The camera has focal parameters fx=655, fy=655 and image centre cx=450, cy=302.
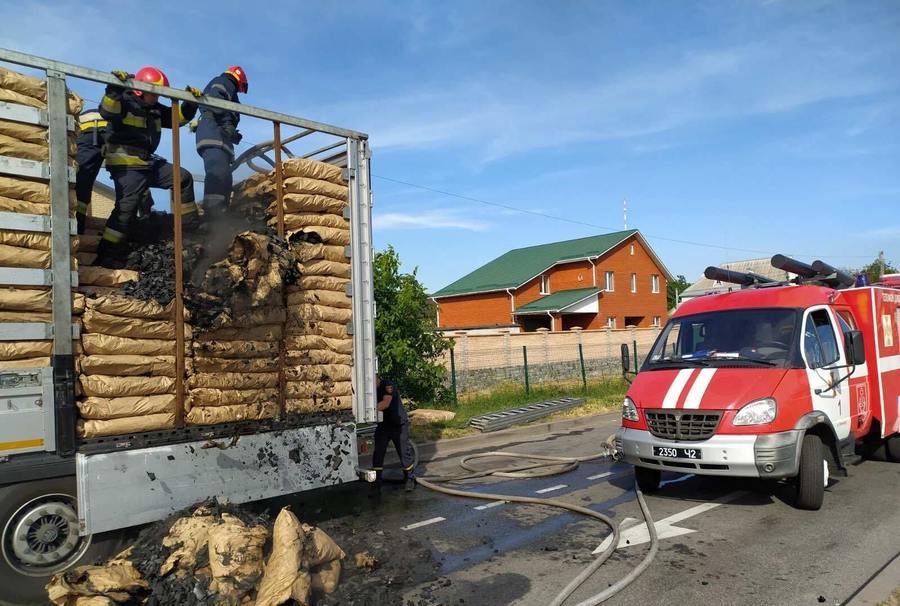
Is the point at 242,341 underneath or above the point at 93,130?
underneath

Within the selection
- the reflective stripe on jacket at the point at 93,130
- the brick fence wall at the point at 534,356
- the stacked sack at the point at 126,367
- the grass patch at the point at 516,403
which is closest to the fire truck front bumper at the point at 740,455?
the stacked sack at the point at 126,367

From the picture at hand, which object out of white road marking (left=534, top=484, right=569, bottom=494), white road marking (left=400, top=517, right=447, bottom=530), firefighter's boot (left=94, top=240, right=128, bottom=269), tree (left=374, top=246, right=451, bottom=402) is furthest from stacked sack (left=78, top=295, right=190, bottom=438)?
tree (left=374, top=246, right=451, bottom=402)

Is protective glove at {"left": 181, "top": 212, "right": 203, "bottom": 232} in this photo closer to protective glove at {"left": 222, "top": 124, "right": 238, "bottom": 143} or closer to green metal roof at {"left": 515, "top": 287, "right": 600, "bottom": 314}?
protective glove at {"left": 222, "top": 124, "right": 238, "bottom": 143}

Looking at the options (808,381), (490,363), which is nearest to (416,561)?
(808,381)

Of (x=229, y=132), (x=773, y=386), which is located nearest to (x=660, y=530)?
(x=773, y=386)

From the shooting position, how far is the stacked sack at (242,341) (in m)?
5.24

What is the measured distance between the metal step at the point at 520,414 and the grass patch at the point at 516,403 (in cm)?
15

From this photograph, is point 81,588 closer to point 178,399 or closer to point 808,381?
point 178,399

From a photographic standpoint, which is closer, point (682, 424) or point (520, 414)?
point (682, 424)

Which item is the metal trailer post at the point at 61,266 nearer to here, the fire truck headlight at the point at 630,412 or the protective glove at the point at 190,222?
the protective glove at the point at 190,222

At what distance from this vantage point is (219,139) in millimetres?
5773

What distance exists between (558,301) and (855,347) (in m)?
30.5

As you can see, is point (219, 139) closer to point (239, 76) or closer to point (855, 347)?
point (239, 76)

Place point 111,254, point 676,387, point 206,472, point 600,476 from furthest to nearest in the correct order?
point 600,476 → point 676,387 → point 111,254 → point 206,472
